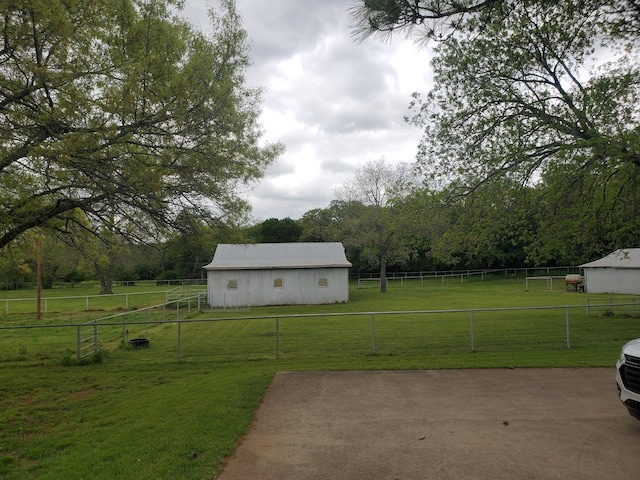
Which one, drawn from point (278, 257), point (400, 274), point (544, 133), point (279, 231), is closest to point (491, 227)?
point (544, 133)

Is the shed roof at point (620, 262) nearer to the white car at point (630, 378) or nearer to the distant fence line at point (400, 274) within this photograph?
the distant fence line at point (400, 274)

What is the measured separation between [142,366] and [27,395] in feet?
8.57

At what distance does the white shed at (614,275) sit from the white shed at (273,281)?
2024 cm

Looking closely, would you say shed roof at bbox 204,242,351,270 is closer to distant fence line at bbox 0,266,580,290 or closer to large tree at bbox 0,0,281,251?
distant fence line at bbox 0,266,580,290

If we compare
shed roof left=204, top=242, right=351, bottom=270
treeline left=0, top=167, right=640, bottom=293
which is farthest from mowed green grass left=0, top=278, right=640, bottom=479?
shed roof left=204, top=242, right=351, bottom=270

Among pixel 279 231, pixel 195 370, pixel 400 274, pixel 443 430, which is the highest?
pixel 279 231

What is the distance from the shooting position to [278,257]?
3331 cm

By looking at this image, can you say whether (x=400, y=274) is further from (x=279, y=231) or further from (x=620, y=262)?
(x=620, y=262)

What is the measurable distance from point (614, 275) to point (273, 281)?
26170 mm

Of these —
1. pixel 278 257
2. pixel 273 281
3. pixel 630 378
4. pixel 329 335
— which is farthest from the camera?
pixel 278 257

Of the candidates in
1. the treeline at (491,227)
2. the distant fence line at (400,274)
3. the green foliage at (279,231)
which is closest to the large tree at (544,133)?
the treeline at (491,227)

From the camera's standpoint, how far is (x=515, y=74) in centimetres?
1380

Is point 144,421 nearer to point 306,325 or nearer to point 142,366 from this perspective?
point 142,366

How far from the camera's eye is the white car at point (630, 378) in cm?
529
